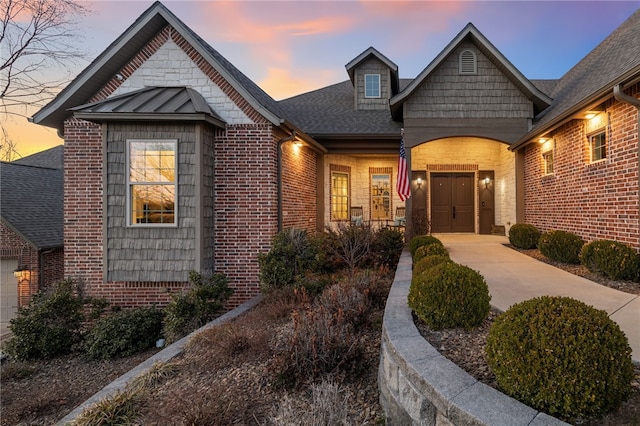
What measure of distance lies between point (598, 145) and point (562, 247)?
2277 mm

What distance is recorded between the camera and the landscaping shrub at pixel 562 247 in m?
6.78

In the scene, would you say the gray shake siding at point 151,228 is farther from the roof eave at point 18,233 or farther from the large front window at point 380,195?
the roof eave at point 18,233

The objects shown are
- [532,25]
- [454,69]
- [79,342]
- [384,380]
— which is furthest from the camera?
[532,25]

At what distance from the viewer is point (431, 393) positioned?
2.06 metres

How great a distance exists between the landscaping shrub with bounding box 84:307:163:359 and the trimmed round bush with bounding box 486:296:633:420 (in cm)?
630

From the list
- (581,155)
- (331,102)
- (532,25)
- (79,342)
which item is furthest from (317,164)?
(532,25)

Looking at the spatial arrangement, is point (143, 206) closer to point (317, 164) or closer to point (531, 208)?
point (317, 164)

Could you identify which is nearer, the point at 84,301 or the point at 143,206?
the point at 84,301

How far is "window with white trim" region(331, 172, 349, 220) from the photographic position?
39.2 feet

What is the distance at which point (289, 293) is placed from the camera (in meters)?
5.93

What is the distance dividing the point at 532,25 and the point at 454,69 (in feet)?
13.8

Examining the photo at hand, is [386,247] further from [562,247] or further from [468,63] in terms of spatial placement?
[468,63]

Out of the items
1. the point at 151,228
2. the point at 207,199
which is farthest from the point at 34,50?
the point at 207,199

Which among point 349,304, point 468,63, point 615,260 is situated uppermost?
point 468,63
